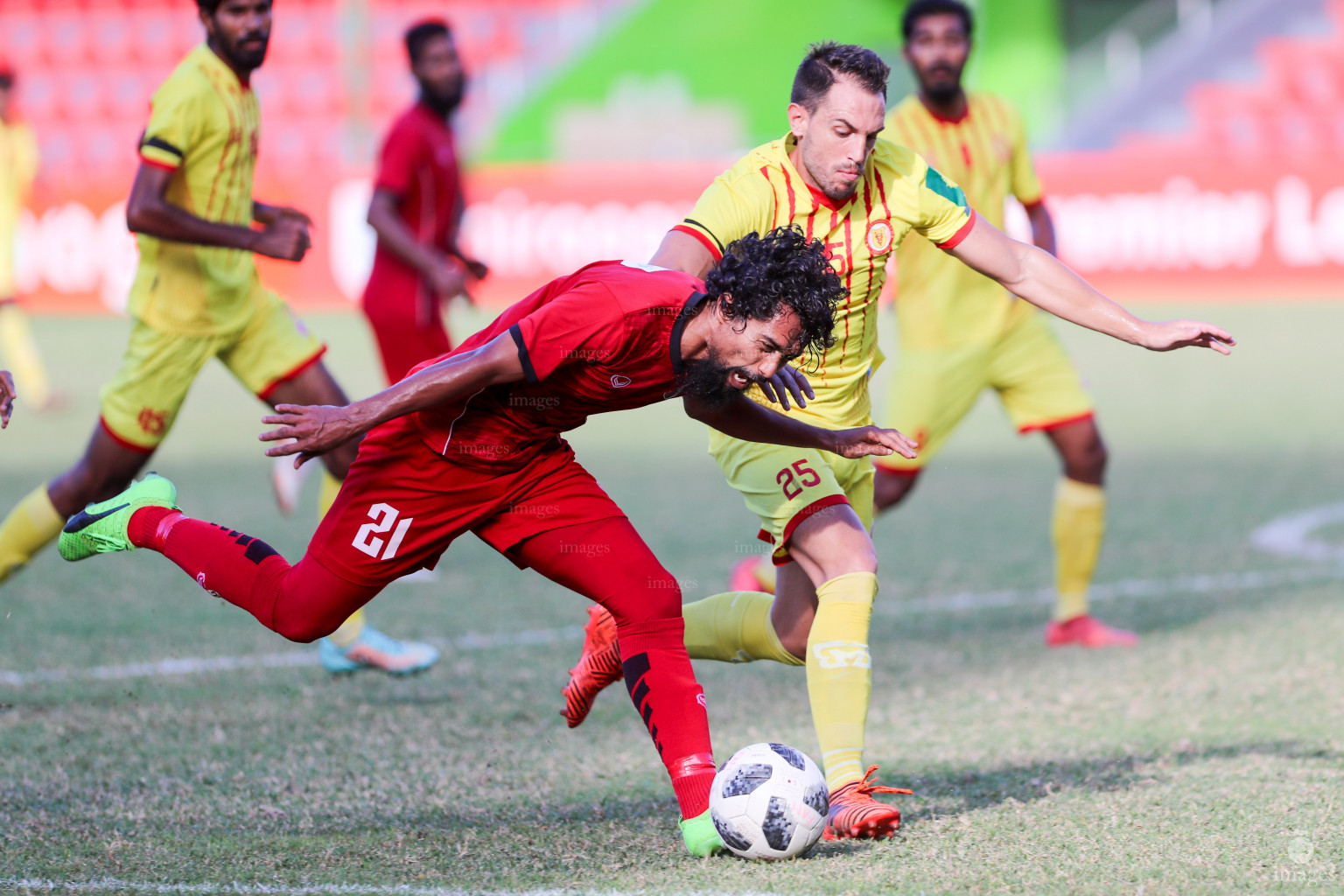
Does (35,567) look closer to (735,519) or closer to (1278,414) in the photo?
(735,519)

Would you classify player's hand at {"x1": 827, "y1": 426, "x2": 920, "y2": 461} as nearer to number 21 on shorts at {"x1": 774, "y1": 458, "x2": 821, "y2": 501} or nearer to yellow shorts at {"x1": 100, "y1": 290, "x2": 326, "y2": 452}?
number 21 on shorts at {"x1": 774, "y1": 458, "x2": 821, "y2": 501}

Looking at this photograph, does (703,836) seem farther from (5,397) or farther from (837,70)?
(5,397)

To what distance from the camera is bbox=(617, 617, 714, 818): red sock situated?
146 inches

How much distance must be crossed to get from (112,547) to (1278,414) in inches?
385

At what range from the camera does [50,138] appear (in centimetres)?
2556

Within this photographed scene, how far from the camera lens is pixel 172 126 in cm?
536

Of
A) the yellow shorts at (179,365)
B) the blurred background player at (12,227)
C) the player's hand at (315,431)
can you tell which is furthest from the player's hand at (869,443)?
the blurred background player at (12,227)

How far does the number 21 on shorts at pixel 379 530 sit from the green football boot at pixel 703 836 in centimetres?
102

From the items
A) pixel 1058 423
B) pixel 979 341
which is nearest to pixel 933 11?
pixel 979 341

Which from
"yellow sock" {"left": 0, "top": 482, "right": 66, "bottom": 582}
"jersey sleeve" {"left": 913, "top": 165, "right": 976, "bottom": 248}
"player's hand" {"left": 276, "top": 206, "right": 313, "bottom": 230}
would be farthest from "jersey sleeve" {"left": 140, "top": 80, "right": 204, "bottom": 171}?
"jersey sleeve" {"left": 913, "top": 165, "right": 976, "bottom": 248}

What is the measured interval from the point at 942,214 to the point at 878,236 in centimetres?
18

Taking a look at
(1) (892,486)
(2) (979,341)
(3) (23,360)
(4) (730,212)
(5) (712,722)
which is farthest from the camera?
(3) (23,360)

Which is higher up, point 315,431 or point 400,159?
point 400,159

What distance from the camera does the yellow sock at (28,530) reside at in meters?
5.43
